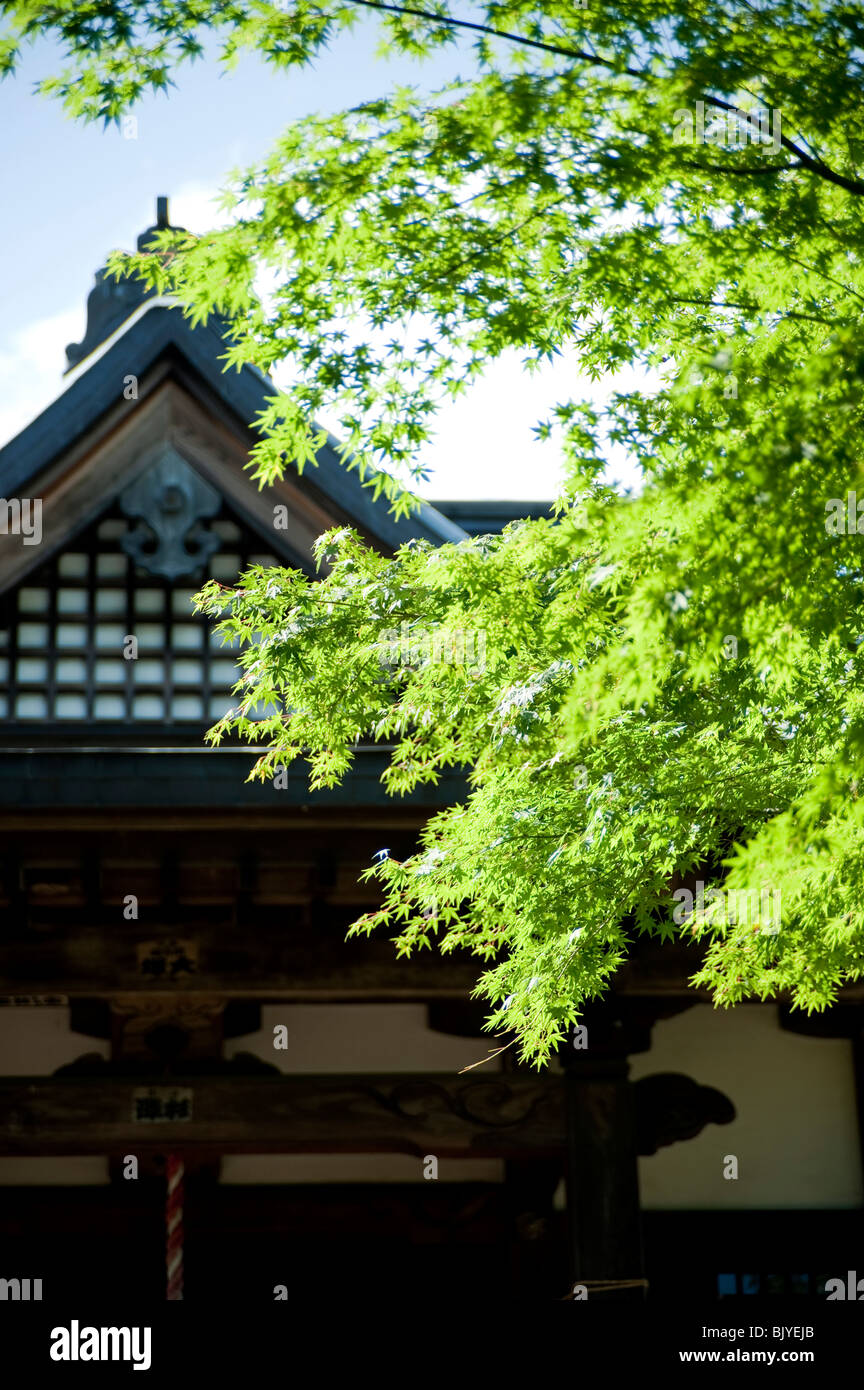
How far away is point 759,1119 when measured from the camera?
932 cm

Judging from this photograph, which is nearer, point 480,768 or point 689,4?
point 689,4

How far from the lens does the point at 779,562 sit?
3.71 m

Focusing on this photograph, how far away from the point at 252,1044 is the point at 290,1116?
1.12 meters

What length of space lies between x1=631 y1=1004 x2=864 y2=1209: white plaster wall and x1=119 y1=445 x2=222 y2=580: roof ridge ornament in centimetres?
448

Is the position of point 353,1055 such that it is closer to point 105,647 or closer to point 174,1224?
point 174,1224

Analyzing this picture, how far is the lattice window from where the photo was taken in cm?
862

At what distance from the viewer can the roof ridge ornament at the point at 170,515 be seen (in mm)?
8922

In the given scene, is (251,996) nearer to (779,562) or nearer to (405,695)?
(405,695)

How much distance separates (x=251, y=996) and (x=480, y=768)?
9.82 feet

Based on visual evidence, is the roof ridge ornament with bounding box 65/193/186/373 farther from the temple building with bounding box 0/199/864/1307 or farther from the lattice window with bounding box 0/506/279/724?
the lattice window with bounding box 0/506/279/724

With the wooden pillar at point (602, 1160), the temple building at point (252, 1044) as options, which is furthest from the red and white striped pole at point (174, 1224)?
the wooden pillar at point (602, 1160)

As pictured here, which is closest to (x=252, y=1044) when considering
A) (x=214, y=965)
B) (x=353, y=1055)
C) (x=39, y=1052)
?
(x=353, y=1055)

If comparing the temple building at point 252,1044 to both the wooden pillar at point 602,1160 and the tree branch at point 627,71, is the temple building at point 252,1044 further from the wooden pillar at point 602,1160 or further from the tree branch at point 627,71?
the tree branch at point 627,71

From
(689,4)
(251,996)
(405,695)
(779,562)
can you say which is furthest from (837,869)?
(251,996)
